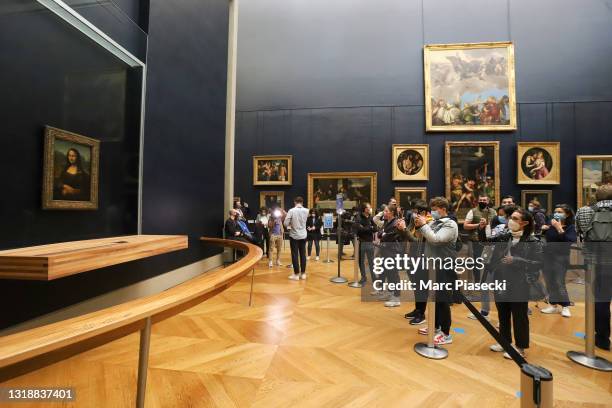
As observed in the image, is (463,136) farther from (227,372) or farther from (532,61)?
(227,372)

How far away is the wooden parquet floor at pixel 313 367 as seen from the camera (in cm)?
235

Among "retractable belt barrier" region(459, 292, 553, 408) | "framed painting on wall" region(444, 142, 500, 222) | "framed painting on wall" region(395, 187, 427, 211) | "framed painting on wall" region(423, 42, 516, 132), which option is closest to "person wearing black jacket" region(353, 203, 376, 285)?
"framed painting on wall" region(395, 187, 427, 211)

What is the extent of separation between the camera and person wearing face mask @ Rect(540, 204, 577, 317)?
14.8 ft

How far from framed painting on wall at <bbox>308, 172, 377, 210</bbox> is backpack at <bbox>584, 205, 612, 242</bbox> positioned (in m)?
7.57

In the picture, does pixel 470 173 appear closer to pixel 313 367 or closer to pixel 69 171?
pixel 313 367

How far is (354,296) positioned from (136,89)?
5.05 meters

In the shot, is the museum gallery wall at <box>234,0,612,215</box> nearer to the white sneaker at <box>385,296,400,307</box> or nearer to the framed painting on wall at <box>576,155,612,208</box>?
the framed painting on wall at <box>576,155,612,208</box>

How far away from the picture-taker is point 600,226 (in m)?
3.15

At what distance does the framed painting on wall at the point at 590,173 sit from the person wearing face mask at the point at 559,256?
6.93 metres

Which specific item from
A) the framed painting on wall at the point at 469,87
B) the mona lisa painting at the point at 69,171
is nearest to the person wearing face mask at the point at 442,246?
the mona lisa painting at the point at 69,171

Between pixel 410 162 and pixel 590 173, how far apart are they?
601 cm

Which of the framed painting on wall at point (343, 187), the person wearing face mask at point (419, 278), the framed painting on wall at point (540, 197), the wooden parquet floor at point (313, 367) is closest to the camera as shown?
the wooden parquet floor at point (313, 367)

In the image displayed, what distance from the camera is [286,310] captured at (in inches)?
177

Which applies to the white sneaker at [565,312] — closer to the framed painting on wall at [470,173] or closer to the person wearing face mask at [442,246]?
the person wearing face mask at [442,246]
